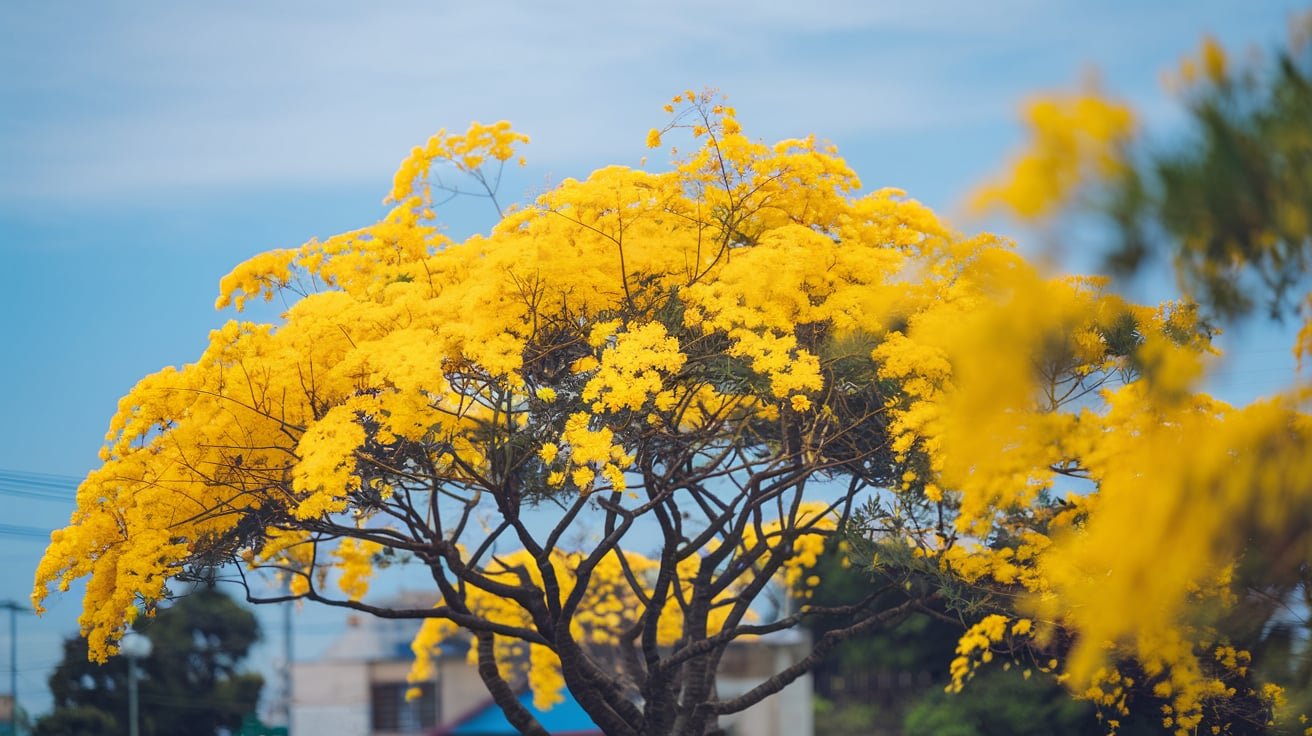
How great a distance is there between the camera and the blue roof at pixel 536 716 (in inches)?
1022

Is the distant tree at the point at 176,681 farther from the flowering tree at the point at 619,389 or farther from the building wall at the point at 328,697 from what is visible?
the flowering tree at the point at 619,389

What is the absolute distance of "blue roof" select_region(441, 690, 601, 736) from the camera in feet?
85.2

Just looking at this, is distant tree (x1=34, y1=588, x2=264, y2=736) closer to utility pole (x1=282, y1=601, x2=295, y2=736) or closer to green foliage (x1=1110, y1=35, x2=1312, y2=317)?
utility pole (x1=282, y1=601, x2=295, y2=736)

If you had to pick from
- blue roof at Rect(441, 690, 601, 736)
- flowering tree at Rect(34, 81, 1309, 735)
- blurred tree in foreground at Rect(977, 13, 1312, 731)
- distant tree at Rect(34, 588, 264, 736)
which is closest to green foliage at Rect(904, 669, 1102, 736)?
blue roof at Rect(441, 690, 601, 736)

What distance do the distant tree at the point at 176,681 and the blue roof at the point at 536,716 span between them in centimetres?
508

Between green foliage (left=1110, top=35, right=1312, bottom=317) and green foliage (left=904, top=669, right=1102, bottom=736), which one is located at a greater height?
green foliage (left=1110, top=35, right=1312, bottom=317)

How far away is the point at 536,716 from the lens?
26156 millimetres

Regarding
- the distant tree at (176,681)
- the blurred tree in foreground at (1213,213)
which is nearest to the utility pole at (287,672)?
the distant tree at (176,681)

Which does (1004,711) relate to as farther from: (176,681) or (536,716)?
(176,681)

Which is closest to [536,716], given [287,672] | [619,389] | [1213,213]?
[287,672]

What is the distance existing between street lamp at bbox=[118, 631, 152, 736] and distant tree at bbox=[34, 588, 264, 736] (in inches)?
4.9

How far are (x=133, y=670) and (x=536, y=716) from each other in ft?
24.7

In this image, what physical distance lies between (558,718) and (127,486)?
54.7 feet

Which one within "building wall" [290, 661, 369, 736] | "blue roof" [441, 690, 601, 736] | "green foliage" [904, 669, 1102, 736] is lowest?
"green foliage" [904, 669, 1102, 736]
